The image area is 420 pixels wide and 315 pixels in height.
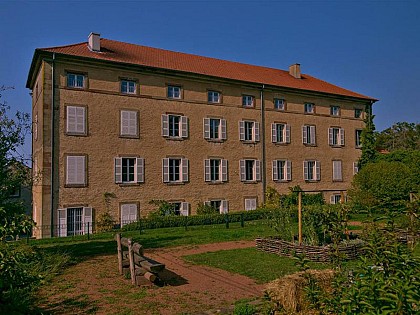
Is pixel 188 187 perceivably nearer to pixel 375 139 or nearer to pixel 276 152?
pixel 276 152

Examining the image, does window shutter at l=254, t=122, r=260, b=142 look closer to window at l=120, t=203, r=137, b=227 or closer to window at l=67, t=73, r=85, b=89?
window at l=120, t=203, r=137, b=227

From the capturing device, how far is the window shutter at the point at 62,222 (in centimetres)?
1886

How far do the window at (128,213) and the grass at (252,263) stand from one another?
10.2m

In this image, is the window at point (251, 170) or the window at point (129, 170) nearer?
the window at point (129, 170)

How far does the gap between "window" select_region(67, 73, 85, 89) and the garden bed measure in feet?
44.6

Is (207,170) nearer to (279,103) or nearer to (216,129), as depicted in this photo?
(216,129)

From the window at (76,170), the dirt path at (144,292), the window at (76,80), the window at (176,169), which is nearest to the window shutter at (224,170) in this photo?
the window at (176,169)

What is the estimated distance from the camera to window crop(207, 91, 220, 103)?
24227 millimetres

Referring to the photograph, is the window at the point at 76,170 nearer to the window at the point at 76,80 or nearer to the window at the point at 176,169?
the window at the point at 76,80

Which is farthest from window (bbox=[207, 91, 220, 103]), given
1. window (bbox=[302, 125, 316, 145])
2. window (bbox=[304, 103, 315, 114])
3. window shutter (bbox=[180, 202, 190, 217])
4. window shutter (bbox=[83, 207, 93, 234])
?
window shutter (bbox=[83, 207, 93, 234])

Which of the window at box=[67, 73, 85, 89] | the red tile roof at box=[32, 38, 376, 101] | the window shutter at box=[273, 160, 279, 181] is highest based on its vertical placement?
the red tile roof at box=[32, 38, 376, 101]

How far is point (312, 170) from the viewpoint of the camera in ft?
94.2

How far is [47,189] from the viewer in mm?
18719

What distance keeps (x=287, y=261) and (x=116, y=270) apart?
4.46 meters
